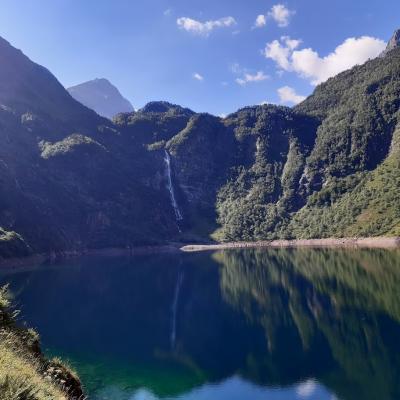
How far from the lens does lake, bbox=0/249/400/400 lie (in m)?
41.8

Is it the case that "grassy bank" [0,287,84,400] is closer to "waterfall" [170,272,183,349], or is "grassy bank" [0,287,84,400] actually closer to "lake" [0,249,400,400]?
"lake" [0,249,400,400]

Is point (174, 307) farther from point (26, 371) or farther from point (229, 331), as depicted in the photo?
point (26, 371)

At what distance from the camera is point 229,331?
2501 inches

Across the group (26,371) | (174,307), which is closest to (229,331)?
(174,307)

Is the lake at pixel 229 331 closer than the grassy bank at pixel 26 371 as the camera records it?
No

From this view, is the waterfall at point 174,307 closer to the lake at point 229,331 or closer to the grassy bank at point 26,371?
the lake at point 229,331

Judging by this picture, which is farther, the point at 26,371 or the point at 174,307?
the point at 174,307

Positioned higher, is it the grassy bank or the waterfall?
the grassy bank

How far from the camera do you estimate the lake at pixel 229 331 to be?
41750 millimetres

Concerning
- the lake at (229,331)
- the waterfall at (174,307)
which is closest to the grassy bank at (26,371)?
the lake at (229,331)

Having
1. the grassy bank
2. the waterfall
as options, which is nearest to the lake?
the waterfall

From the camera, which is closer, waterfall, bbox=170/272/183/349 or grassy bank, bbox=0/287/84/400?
grassy bank, bbox=0/287/84/400

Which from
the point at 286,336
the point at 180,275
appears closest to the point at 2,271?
the point at 180,275

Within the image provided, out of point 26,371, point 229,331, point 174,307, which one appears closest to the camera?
point 26,371
